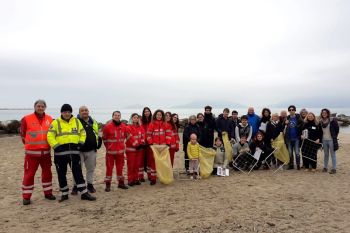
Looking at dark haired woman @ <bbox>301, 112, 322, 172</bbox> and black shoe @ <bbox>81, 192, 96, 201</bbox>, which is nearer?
black shoe @ <bbox>81, 192, 96, 201</bbox>

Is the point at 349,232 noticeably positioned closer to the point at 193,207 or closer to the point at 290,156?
the point at 193,207

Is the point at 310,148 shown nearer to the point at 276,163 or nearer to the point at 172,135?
the point at 276,163

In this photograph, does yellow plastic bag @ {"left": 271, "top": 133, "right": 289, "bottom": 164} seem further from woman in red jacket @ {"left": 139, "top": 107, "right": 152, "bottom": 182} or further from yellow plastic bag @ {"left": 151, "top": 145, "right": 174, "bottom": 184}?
woman in red jacket @ {"left": 139, "top": 107, "right": 152, "bottom": 182}

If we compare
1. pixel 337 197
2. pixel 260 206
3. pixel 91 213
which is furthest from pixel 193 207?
pixel 337 197

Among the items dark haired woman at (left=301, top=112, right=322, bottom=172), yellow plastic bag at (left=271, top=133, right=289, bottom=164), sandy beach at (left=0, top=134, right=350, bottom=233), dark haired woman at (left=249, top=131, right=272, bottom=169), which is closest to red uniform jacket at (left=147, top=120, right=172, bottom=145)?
sandy beach at (left=0, top=134, right=350, bottom=233)

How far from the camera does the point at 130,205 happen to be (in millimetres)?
5859

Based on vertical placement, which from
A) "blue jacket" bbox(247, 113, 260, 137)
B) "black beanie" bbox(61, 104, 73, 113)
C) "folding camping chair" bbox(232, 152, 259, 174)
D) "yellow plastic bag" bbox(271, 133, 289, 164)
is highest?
"black beanie" bbox(61, 104, 73, 113)

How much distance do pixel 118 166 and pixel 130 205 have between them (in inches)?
53.4

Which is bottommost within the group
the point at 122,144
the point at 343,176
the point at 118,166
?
the point at 343,176

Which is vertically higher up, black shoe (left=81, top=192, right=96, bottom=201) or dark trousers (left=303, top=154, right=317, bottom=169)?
dark trousers (left=303, top=154, right=317, bottom=169)

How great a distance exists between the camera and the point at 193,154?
8234 mm

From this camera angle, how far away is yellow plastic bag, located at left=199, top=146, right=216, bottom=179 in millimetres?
8250

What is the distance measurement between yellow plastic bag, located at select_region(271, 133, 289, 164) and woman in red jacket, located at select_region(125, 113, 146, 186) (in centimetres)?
413

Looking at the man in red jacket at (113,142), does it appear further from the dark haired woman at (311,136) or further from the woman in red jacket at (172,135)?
the dark haired woman at (311,136)
